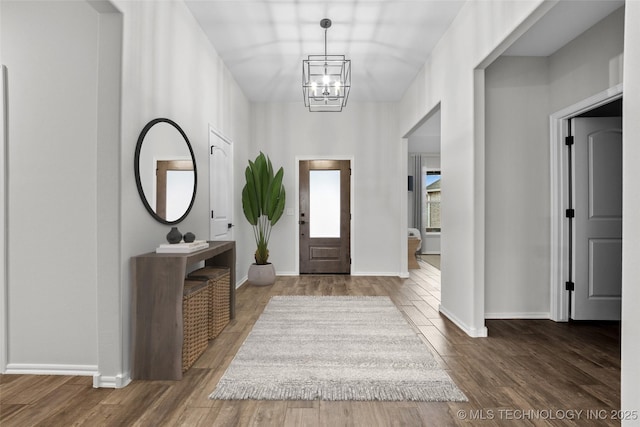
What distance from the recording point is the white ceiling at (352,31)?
3.11m

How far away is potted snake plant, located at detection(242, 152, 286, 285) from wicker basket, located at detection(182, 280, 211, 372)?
2348 millimetres

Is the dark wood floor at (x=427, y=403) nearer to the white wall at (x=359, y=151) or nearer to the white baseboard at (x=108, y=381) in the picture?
the white baseboard at (x=108, y=381)

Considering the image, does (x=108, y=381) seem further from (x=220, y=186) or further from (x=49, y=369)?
(x=220, y=186)

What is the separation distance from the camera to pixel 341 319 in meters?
3.44

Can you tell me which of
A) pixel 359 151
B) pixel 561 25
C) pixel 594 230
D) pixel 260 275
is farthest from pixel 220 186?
pixel 594 230

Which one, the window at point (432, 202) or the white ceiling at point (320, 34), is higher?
the white ceiling at point (320, 34)

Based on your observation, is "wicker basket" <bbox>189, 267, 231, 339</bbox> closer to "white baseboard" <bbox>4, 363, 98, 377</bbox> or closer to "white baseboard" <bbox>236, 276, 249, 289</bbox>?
"white baseboard" <bbox>4, 363, 98, 377</bbox>

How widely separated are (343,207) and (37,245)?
4330 millimetres

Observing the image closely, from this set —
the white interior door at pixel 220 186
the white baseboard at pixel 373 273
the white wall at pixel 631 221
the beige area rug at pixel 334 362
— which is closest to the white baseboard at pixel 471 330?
the beige area rug at pixel 334 362

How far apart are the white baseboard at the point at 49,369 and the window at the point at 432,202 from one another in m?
8.23

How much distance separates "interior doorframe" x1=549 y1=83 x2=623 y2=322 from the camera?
3.44 m

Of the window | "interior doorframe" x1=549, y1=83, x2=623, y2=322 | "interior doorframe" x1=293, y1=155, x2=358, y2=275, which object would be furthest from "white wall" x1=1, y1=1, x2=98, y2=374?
the window

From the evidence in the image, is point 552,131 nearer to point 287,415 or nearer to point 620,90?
point 620,90

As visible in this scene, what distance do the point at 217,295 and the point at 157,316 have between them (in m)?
0.83
